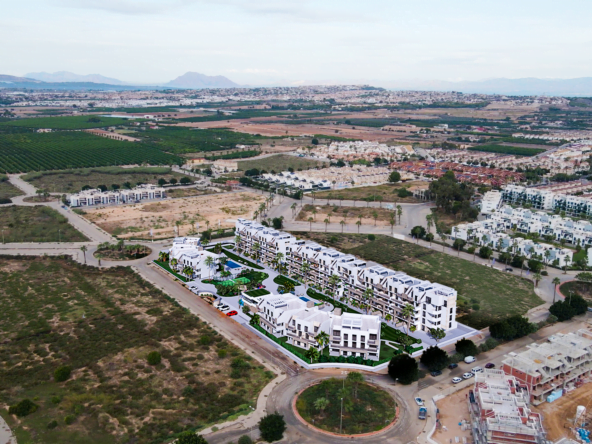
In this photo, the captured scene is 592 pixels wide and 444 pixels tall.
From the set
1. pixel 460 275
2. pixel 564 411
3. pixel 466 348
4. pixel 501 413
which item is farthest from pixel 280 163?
pixel 501 413

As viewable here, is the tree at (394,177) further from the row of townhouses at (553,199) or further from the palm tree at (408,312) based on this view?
the palm tree at (408,312)

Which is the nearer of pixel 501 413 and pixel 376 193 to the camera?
pixel 501 413

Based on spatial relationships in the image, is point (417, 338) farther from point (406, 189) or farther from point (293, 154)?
point (293, 154)

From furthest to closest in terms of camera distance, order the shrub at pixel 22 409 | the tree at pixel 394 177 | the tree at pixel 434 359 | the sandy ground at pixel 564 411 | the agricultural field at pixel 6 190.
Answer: the tree at pixel 394 177 < the agricultural field at pixel 6 190 < the tree at pixel 434 359 < the shrub at pixel 22 409 < the sandy ground at pixel 564 411

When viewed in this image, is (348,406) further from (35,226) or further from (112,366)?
(35,226)

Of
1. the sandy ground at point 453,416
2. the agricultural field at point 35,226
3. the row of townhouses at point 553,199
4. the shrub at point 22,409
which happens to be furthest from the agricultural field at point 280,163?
the shrub at point 22,409

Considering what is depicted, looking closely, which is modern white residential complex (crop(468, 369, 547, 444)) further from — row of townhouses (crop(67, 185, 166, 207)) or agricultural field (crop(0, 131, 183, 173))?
agricultural field (crop(0, 131, 183, 173))

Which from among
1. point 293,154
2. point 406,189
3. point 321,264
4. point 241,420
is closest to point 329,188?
point 406,189
